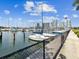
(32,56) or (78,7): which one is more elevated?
(78,7)

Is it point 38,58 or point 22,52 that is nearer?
point 22,52

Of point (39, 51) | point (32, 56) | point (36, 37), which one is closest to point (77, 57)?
point (39, 51)

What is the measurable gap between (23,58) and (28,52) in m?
0.34

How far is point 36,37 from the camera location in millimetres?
49594

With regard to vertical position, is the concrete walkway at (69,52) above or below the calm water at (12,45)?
above

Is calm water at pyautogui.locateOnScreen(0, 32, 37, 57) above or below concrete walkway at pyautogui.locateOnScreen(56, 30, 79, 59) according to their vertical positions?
below

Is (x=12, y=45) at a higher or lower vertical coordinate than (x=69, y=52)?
lower

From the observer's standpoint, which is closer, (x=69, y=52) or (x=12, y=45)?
(x=69, y=52)

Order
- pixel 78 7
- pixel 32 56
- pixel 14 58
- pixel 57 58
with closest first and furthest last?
pixel 14 58 < pixel 32 56 < pixel 57 58 < pixel 78 7

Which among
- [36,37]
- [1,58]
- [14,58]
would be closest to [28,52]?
[14,58]

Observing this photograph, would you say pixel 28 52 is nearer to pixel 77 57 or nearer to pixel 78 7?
pixel 77 57

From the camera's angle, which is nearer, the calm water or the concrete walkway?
the concrete walkway

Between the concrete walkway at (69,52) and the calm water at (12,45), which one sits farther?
the calm water at (12,45)

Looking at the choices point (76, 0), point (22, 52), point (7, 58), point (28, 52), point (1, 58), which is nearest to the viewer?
point (1, 58)
